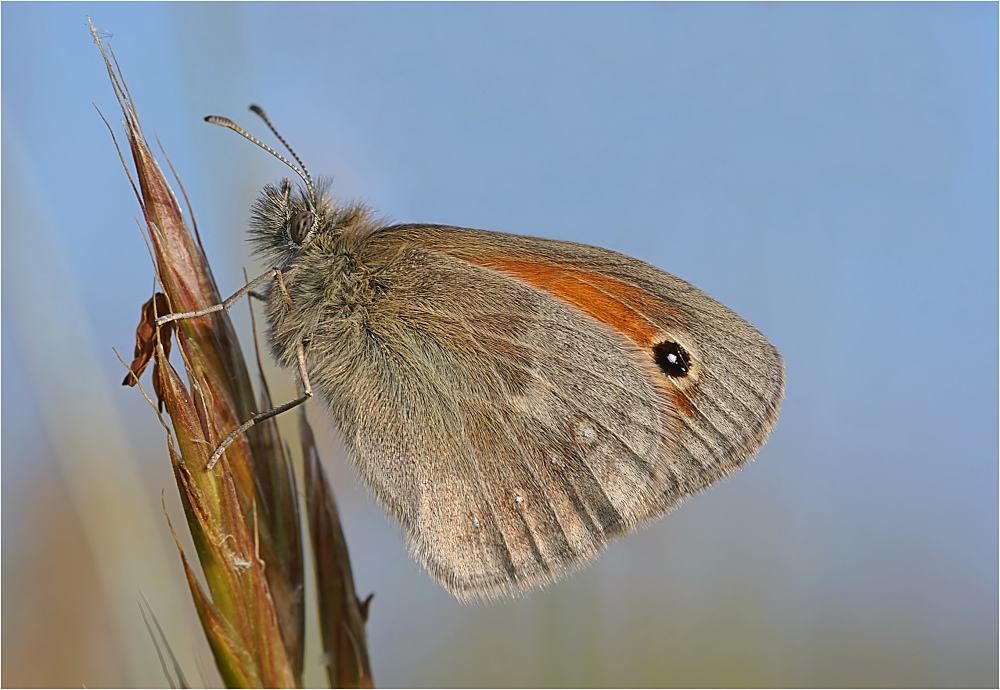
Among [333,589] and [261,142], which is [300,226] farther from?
[333,589]

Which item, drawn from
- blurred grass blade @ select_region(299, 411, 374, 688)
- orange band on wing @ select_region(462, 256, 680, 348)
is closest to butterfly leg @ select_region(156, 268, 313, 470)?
blurred grass blade @ select_region(299, 411, 374, 688)

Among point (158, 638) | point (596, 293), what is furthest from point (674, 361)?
point (158, 638)

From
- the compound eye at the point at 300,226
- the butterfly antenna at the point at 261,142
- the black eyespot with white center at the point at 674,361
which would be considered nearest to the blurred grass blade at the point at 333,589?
the compound eye at the point at 300,226

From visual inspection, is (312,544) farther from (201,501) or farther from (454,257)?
(454,257)

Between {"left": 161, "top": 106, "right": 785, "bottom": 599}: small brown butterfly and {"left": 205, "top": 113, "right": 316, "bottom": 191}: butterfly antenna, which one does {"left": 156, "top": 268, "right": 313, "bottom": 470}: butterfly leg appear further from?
{"left": 205, "top": 113, "right": 316, "bottom": 191}: butterfly antenna

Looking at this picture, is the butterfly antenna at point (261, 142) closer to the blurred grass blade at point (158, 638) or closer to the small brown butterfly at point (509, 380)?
the small brown butterfly at point (509, 380)

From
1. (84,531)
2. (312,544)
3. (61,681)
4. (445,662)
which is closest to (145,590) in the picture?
(84,531)
